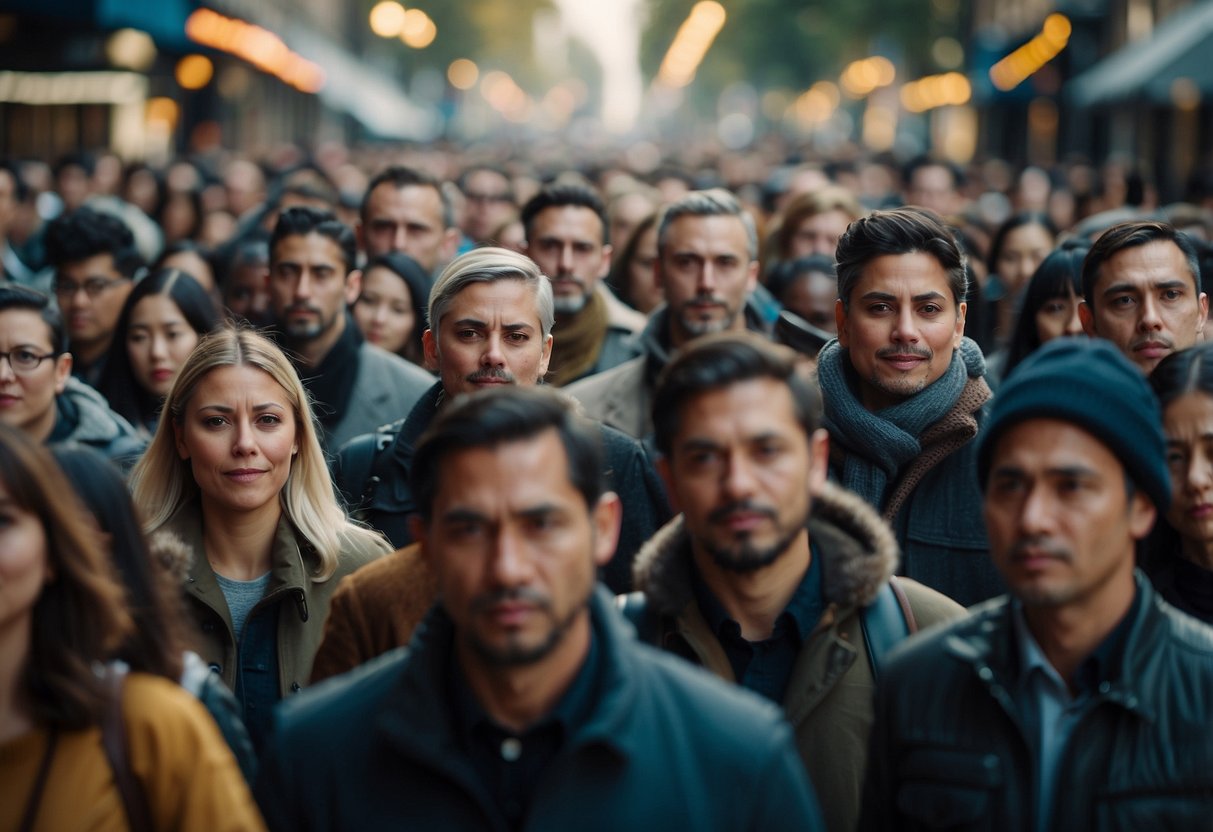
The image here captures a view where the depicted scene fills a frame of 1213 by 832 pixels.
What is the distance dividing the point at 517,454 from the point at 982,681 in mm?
1067

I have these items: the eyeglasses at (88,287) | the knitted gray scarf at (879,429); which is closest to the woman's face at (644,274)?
the eyeglasses at (88,287)

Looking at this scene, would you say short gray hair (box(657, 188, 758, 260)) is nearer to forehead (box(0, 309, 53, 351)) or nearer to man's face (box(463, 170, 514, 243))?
forehead (box(0, 309, 53, 351))

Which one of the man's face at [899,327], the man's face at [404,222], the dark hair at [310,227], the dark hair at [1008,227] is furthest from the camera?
the dark hair at [1008,227]

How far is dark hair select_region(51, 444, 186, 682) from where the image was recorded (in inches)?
152

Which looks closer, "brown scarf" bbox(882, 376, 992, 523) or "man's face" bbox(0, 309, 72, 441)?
"brown scarf" bbox(882, 376, 992, 523)

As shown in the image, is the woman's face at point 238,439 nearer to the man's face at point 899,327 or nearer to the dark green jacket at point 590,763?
the man's face at point 899,327

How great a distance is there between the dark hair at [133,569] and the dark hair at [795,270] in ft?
17.4

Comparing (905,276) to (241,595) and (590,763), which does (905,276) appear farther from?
(590,763)

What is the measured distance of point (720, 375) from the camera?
4.06 metres

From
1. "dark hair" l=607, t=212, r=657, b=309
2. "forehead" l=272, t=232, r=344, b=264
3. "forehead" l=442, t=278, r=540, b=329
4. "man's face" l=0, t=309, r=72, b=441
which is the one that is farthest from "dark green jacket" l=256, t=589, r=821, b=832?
"dark hair" l=607, t=212, r=657, b=309

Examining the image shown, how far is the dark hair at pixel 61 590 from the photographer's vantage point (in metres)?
3.53

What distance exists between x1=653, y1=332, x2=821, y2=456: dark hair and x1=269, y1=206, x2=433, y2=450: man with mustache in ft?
13.9

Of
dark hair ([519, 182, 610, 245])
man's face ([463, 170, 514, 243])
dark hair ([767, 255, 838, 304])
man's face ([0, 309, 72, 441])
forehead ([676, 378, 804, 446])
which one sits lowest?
forehead ([676, 378, 804, 446])

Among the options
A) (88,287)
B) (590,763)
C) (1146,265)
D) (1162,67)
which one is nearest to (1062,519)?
(590,763)
